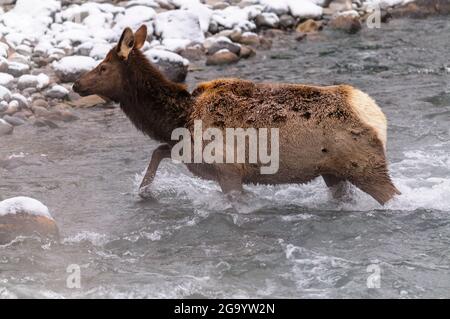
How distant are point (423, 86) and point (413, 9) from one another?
5101 millimetres

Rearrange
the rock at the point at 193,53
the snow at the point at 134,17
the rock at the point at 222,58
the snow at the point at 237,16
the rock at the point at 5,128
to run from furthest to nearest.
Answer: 1. the snow at the point at 237,16
2. the snow at the point at 134,17
3. the rock at the point at 193,53
4. the rock at the point at 222,58
5. the rock at the point at 5,128

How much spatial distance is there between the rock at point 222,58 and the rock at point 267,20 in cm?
213

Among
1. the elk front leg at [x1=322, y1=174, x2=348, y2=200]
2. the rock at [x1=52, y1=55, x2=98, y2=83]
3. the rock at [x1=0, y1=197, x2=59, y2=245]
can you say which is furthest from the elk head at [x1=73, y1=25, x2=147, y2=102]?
the rock at [x1=52, y1=55, x2=98, y2=83]

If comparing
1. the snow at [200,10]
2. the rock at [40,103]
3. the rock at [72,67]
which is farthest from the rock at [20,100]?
the snow at [200,10]

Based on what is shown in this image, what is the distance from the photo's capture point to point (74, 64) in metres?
13.7

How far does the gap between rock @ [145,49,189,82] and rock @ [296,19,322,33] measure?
3999 millimetres

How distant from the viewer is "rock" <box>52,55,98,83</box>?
13633 mm

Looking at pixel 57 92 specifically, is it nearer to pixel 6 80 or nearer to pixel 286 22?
pixel 6 80

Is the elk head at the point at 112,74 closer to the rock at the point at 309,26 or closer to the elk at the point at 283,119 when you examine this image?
the elk at the point at 283,119

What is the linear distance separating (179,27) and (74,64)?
3.00 metres

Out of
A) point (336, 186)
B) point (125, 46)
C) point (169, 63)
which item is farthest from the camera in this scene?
point (169, 63)

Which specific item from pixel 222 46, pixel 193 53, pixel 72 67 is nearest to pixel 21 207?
pixel 72 67

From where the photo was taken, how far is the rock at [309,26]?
17.1m

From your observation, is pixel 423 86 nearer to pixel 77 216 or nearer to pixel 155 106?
pixel 155 106
